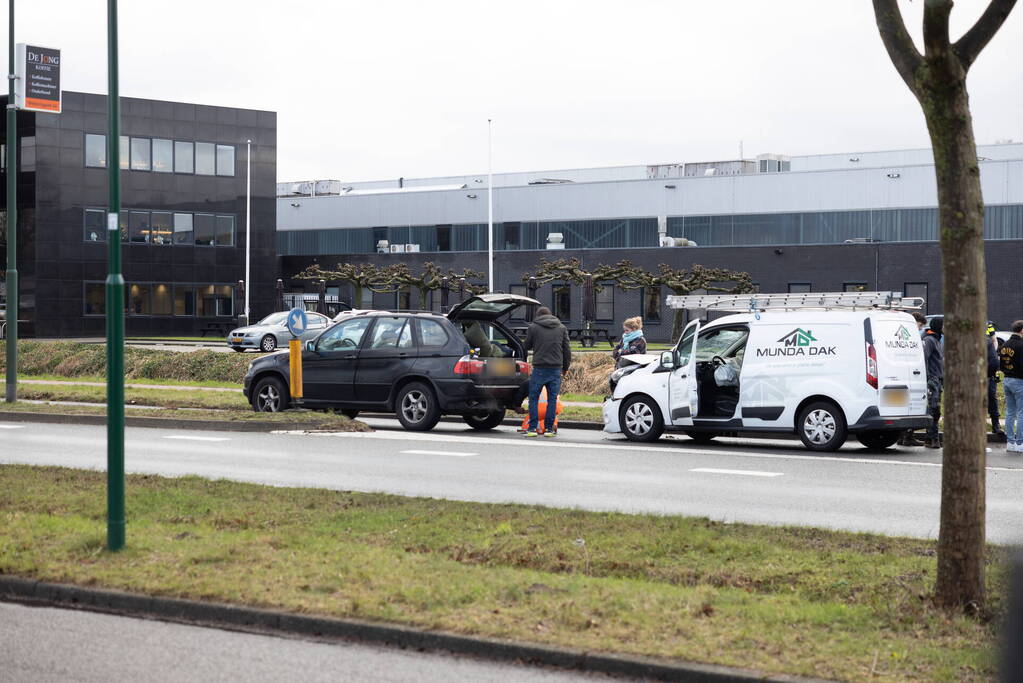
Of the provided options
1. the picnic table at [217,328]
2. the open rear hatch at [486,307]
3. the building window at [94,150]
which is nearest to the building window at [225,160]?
the building window at [94,150]

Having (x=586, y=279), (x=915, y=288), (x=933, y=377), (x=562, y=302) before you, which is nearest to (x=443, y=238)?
(x=562, y=302)

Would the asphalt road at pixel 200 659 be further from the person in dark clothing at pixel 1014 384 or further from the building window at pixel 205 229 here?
the building window at pixel 205 229

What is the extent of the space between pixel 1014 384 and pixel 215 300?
49.1 m

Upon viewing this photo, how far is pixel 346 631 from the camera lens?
684cm

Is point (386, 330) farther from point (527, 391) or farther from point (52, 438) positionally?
point (52, 438)

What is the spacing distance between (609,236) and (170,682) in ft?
183

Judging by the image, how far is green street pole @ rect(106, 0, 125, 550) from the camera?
27.0 ft

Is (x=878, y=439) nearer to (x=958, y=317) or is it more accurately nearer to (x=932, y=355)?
(x=932, y=355)

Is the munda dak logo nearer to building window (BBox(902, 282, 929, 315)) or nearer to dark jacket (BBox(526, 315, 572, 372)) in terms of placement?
dark jacket (BBox(526, 315, 572, 372))

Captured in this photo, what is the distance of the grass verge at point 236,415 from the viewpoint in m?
19.5

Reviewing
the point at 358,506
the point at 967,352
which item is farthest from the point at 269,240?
the point at 967,352

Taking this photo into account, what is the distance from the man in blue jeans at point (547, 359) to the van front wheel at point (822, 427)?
3.46 m

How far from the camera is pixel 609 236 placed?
2406 inches

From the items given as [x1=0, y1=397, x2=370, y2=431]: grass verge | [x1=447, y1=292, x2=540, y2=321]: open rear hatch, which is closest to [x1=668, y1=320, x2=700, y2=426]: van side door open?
[x1=447, y1=292, x2=540, y2=321]: open rear hatch
